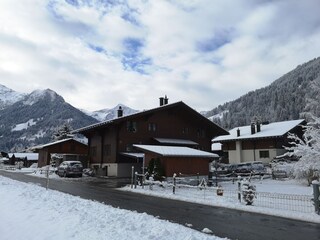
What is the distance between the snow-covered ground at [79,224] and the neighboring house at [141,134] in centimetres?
2355

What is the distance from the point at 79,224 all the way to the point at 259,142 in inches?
2062

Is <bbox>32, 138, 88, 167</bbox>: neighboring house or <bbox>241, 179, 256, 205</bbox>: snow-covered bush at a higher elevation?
<bbox>32, 138, 88, 167</bbox>: neighboring house

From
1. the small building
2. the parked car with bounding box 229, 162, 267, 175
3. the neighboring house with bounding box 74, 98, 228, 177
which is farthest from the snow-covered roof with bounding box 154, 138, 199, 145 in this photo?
the small building

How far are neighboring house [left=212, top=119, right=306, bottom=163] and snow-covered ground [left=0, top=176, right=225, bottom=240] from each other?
4609cm

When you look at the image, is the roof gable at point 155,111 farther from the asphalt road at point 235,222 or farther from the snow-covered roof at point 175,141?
the asphalt road at point 235,222

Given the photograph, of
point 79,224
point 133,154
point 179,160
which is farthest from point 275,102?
point 79,224

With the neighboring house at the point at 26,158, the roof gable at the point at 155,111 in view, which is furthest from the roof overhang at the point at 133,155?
the neighboring house at the point at 26,158

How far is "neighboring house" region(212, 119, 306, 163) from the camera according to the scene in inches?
2216

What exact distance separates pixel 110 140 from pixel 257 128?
30055 mm

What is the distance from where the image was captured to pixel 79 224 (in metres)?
10.5

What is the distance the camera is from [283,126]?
59969 millimetres

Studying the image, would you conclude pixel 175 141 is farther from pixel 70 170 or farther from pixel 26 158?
pixel 26 158

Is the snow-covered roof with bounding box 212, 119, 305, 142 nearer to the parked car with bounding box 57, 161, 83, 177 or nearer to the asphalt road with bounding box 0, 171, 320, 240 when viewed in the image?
the parked car with bounding box 57, 161, 83, 177

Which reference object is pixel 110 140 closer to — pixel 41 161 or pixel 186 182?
pixel 186 182
